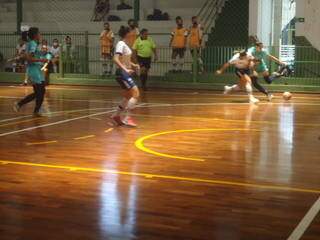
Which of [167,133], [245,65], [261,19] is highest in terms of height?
[261,19]

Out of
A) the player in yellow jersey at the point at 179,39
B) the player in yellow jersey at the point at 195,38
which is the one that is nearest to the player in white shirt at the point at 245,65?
the player in yellow jersey at the point at 195,38

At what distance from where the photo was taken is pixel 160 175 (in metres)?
7.10

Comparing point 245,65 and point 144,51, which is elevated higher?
point 144,51

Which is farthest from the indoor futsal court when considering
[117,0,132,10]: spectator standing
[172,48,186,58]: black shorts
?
[117,0,132,10]: spectator standing

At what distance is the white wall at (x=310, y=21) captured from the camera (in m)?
19.2

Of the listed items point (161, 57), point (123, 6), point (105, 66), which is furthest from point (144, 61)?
point (123, 6)

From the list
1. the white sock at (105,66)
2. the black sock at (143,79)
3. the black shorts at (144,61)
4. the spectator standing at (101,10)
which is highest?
the spectator standing at (101,10)

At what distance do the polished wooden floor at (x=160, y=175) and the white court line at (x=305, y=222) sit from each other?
4 centimetres

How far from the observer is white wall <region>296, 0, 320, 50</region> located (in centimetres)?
1923

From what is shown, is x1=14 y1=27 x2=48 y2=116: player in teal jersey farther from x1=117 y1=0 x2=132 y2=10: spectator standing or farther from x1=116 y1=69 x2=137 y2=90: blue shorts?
x1=117 y1=0 x2=132 y2=10: spectator standing

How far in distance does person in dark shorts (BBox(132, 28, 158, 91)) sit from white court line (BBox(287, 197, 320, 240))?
1389 cm

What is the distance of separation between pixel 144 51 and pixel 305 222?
14.7 meters

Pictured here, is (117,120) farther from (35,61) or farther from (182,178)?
(182,178)

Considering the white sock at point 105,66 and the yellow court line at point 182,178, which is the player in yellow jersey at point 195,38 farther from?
the yellow court line at point 182,178
